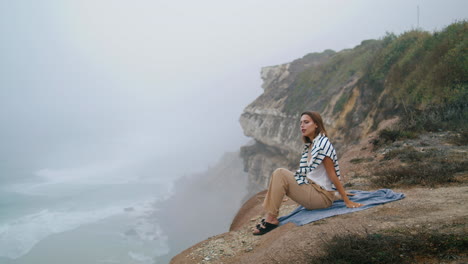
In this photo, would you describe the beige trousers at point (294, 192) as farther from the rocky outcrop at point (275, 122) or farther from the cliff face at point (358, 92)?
the rocky outcrop at point (275, 122)

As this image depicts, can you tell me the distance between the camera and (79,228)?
34.2 metres

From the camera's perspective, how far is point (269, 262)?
3016 millimetres

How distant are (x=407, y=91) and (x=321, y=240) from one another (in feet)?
39.7

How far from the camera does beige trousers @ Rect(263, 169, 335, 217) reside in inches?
157

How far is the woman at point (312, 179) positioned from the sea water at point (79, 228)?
2711 cm

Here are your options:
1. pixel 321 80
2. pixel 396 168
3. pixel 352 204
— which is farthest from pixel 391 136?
pixel 321 80

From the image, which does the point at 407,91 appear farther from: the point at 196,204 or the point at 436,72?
the point at 196,204

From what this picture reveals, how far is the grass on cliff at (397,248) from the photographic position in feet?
7.45

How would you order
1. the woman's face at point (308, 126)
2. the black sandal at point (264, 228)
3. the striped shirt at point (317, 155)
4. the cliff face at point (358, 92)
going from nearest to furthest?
1. the striped shirt at point (317, 155)
2. the woman's face at point (308, 126)
3. the black sandal at point (264, 228)
4. the cliff face at point (358, 92)

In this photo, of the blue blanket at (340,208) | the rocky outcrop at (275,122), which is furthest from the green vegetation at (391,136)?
the rocky outcrop at (275,122)

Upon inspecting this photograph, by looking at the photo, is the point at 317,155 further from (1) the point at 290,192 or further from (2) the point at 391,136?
(2) the point at 391,136

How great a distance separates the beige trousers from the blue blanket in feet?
0.42

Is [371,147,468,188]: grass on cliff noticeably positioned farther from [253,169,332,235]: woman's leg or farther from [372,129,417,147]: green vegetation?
[372,129,417,147]: green vegetation

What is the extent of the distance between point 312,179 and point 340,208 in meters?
0.60
